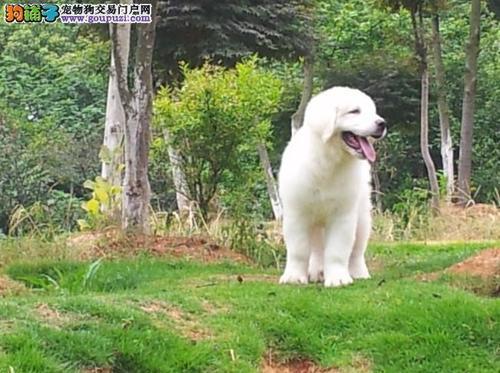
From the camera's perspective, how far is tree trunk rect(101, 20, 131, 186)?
11742 millimetres

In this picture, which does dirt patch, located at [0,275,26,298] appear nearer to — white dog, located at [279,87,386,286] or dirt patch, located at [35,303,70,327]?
dirt patch, located at [35,303,70,327]

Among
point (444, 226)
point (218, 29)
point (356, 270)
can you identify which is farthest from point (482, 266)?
point (218, 29)

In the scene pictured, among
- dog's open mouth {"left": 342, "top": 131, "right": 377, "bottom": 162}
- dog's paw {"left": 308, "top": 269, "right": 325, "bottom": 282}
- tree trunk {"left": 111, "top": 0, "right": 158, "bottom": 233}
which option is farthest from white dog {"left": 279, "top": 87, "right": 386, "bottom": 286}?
tree trunk {"left": 111, "top": 0, "right": 158, "bottom": 233}

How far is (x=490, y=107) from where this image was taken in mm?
23766

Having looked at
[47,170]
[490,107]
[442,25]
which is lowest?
[47,170]

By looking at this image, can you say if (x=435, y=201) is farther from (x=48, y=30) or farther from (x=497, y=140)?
(x=48, y=30)

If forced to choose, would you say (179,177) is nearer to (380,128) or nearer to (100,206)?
(100,206)

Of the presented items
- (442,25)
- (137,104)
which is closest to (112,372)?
(137,104)

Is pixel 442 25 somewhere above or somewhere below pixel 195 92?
above

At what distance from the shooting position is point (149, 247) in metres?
9.80

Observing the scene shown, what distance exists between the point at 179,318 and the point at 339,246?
151 centimetres

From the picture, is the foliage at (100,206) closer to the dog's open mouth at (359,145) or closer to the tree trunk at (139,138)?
the tree trunk at (139,138)

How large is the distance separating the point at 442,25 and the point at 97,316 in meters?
20.9

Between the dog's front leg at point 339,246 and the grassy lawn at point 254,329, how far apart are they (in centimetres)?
13
